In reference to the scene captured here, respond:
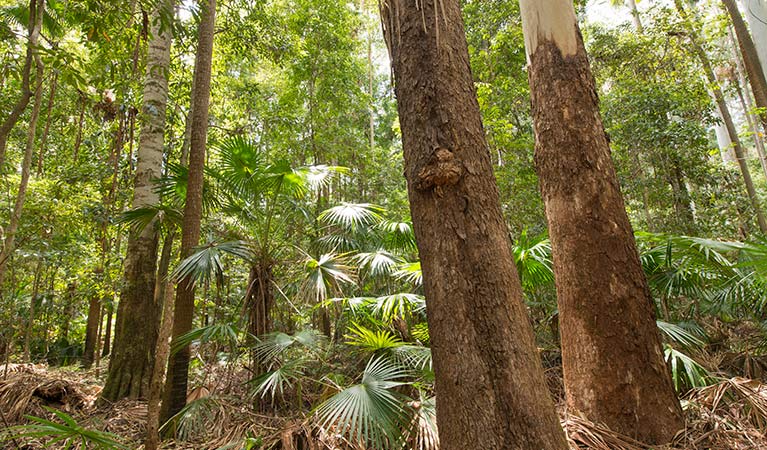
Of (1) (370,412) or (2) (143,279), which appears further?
(2) (143,279)

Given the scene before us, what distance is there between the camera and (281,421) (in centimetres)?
310

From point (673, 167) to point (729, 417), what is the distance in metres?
7.53

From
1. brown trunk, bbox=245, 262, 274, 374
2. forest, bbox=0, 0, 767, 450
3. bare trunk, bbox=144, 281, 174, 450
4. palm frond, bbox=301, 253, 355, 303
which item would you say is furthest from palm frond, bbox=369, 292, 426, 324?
bare trunk, bbox=144, 281, 174, 450

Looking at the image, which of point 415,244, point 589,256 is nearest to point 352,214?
point 415,244

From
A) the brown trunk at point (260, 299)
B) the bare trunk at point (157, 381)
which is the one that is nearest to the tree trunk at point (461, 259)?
the bare trunk at point (157, 381)

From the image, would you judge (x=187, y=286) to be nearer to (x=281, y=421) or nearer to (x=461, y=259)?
(x=281, y=421)

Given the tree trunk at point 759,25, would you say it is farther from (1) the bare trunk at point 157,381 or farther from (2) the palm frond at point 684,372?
(1) the bare trunk at point 157,381

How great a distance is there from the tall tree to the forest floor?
368 mm

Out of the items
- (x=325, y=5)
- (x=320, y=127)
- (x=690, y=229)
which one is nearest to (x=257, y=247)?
(x=320, y=127)

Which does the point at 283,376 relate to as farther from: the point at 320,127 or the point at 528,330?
the point at 320,127

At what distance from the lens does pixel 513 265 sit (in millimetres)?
1526

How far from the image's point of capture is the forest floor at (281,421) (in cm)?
204

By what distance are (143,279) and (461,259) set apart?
478 centimetres

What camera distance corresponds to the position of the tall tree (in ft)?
15.3
